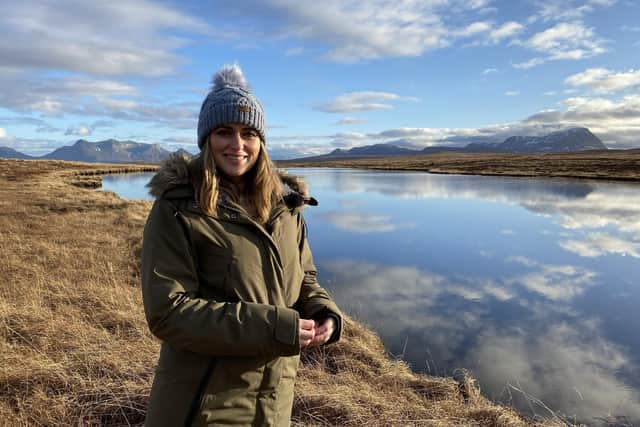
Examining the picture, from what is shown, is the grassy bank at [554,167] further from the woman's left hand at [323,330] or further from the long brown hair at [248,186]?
the long brown hair at [248,186]

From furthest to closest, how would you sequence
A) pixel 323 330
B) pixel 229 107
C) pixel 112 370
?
pixel 112 370
pixel 323 330
pixel 229 107

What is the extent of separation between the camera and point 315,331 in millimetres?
2357

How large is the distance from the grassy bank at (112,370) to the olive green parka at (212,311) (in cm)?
232

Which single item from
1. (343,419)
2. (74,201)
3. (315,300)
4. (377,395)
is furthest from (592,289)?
(74,201)

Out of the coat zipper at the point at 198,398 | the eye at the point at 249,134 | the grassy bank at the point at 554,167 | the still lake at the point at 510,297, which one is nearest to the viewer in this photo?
the coat zipper at the point at 198,398

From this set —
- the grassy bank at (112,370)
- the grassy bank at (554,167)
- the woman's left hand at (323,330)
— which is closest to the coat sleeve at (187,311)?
the woman's left hand at (323,330)

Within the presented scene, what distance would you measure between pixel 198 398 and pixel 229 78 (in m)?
1.91

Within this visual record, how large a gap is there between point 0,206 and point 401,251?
1873cm

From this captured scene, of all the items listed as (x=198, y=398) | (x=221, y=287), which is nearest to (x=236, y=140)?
(x=221, y=287)

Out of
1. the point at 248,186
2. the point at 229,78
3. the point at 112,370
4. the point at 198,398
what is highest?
the point at 229,78

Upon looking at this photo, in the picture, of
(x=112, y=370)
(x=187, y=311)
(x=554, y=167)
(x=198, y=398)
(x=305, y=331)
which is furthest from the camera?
(x=554, y=167)

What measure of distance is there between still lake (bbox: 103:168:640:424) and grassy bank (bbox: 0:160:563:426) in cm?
123

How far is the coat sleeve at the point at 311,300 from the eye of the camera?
98.3 inches

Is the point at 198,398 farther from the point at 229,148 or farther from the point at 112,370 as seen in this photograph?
the point at 112,370
